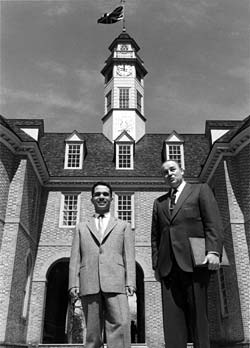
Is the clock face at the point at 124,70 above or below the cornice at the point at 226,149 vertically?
above

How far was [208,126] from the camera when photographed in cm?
1888

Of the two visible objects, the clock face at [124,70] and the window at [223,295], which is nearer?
the window at [223,295]

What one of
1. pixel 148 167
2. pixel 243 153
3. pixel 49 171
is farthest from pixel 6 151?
pixel 243 153

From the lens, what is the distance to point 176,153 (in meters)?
20.9

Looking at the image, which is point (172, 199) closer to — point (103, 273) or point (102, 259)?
point (102, 259)

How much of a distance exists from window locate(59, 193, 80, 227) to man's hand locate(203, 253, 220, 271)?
14796 millimetres

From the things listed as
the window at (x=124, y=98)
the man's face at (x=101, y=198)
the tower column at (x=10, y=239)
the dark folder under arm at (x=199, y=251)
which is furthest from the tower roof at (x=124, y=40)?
the dark folder under arm at (x=199, y=251)

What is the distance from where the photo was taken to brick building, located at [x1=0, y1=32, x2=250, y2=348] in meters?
13.8

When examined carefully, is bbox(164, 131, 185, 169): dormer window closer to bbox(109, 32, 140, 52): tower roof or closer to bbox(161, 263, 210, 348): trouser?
bbox(109, 32, 140, 52): tower roof

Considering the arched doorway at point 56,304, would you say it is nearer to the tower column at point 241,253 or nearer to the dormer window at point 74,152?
the dormer window at point 74,152

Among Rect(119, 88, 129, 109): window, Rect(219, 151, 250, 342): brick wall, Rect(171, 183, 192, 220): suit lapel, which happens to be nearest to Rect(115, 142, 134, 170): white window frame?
Rect(119, 88, 129, 109): window

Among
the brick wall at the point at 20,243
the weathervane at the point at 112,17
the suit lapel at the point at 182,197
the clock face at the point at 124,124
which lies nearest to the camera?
the suit lapel at the point at 182,197

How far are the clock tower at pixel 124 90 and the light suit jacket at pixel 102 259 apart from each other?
19.4 m

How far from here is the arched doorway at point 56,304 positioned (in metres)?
20.1
